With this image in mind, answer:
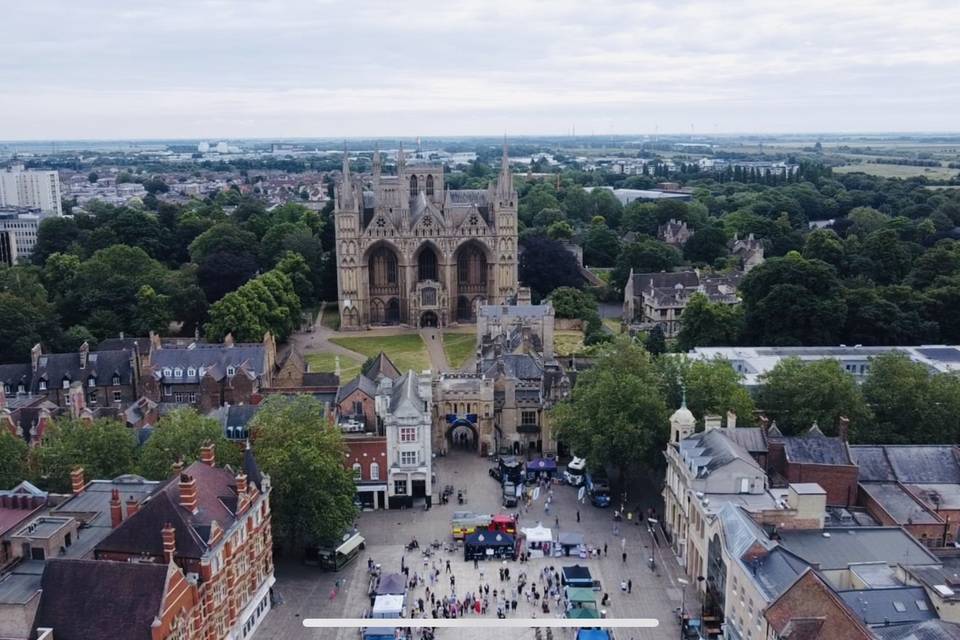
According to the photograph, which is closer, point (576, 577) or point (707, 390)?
point (576, 577)

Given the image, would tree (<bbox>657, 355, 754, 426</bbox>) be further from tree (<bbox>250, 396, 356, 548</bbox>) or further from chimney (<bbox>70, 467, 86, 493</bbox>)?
chimney (<bbox>70, 467, 86, 493</bbox>)

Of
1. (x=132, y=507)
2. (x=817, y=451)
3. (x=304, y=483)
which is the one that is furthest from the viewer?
(x=817, y=451)

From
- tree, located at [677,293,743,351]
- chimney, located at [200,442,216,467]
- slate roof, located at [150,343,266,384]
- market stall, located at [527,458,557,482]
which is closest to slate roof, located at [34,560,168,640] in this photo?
chimney, located at [200,442,216,467]

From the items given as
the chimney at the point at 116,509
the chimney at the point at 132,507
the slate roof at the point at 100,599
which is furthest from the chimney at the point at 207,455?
the slate roof at the point at 100,599

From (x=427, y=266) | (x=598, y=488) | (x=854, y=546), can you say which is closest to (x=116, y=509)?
(x=598, y=488)

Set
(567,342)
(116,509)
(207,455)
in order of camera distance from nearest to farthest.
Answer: (116,509) → (207,455) → (567,342)

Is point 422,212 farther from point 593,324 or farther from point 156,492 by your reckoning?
point 156,492

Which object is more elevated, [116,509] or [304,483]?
[116,509]

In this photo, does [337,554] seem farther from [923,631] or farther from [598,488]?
[923,631]
